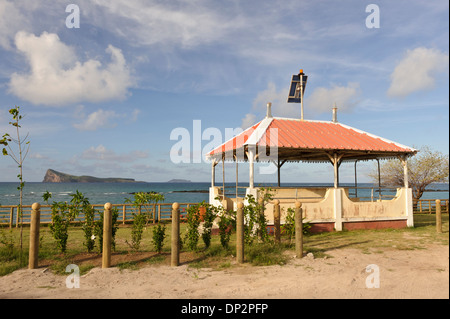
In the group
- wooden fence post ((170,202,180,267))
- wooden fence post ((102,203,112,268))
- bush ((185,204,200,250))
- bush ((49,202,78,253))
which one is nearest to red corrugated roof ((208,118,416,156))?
bush ((185,204,200,250))

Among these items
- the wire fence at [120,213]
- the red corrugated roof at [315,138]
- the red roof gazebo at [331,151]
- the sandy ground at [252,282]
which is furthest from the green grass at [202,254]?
the red corrugated roof at [315,138]

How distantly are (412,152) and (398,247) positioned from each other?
6242 millimetres

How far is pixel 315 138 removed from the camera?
14.1 m

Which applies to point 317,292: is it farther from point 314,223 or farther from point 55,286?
point 314,223

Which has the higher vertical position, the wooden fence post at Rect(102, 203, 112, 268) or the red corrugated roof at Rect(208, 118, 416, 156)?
the red corrugated roof at Rect(208, 118, 416, 156)

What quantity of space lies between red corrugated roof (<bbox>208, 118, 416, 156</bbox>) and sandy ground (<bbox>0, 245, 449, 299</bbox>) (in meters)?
5.88

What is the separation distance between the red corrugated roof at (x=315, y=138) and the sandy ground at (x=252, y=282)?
5.88 m

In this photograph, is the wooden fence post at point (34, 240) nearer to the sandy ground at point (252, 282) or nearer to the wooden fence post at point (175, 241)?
the sandy ground at point (252, 282)

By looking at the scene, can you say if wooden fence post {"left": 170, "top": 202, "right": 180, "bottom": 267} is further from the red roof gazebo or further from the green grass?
the red roof gazebo

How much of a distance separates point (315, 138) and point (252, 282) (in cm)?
909

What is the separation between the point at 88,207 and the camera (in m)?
8.38

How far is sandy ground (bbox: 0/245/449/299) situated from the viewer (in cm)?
573

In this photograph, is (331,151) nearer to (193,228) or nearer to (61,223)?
(193,228)
